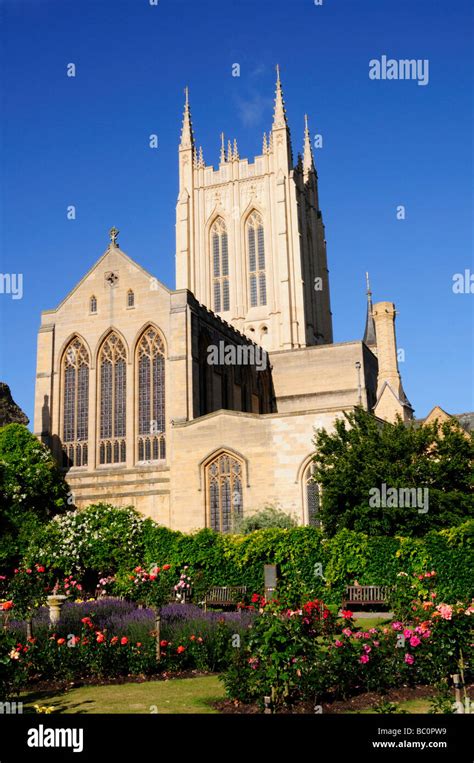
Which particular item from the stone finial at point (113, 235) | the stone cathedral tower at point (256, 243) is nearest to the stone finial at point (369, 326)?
the stone cathedral tower at point (256, 243)

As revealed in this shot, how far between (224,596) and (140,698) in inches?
514

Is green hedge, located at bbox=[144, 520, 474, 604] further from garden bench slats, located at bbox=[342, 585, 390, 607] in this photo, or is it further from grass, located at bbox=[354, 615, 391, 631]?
grass, located at bbox=[354, 615, 391, 631]

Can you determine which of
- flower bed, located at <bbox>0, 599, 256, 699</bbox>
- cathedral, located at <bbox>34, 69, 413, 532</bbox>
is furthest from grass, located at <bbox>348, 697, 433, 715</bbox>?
cathedral, located at <bbox>34, 69, 413, 532</bbox>

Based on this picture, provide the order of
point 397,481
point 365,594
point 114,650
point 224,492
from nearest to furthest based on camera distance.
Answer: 1. point 114,650
2. point 365,594
3. point 397,481
4. point 224,492

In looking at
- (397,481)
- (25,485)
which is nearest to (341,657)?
(397,481)

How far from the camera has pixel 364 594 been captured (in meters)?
23.5

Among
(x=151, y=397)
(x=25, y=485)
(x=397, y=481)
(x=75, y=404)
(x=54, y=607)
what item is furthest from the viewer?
(x=75, y=404)

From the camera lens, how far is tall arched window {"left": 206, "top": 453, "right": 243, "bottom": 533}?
35.7 metres

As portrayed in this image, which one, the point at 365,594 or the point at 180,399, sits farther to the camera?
the point at 180,399

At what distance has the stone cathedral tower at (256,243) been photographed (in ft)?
231

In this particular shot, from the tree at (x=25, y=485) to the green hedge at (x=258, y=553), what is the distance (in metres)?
5.43

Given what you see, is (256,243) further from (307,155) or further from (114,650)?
(114,650)

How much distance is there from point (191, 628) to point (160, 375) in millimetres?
25298

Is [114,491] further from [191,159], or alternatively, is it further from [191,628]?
[191,159]
